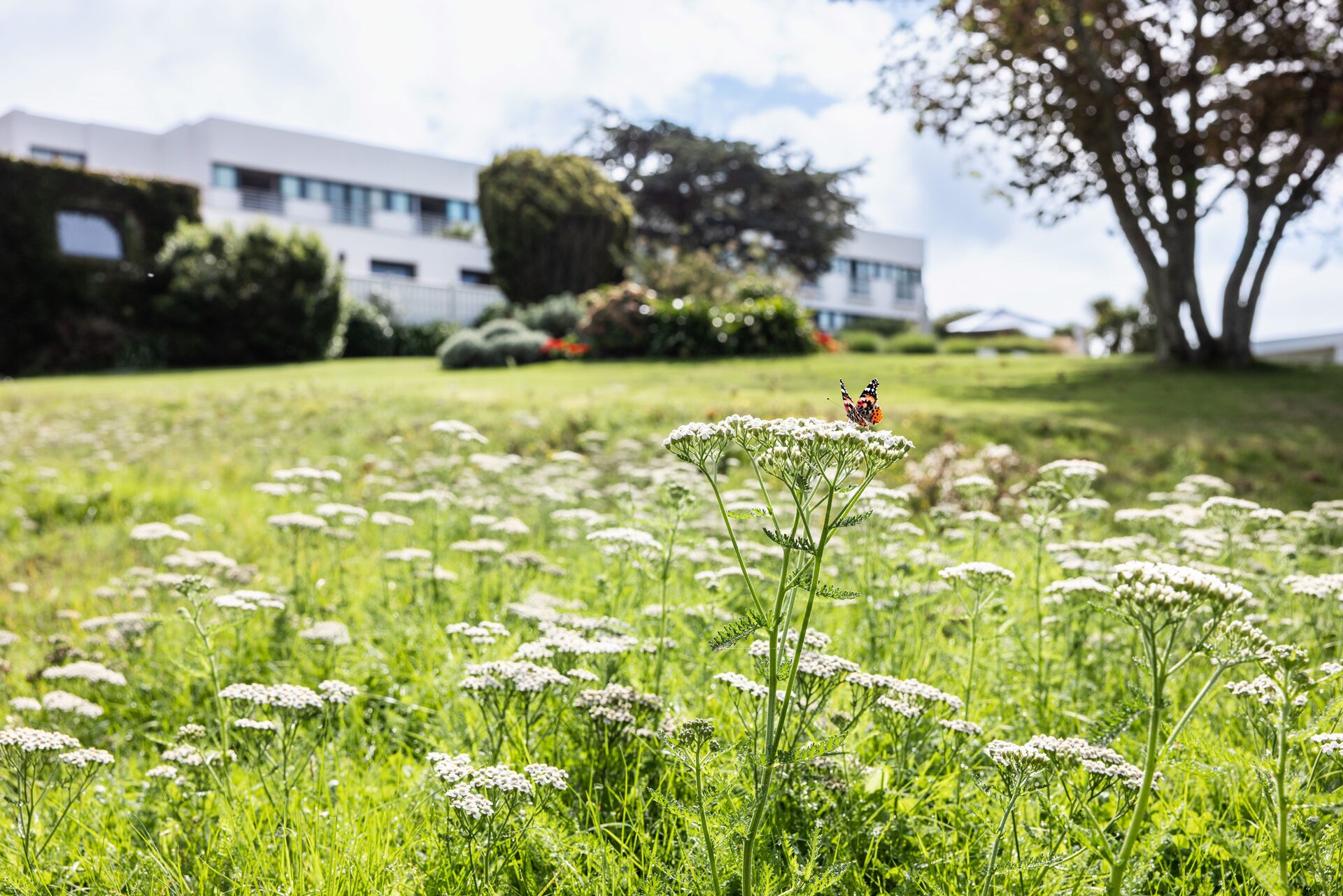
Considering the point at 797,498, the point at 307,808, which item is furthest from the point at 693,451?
the point at 307,808

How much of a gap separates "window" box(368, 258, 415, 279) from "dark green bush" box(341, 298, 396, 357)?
15733mm

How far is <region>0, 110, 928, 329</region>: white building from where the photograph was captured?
124 feet

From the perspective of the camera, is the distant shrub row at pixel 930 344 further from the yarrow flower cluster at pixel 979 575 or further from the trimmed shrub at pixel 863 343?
the yarrow flower cluster at pixel 979 575

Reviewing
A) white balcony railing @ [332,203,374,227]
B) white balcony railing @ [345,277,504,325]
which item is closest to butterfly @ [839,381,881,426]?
white balcony railing @ [345,277,504,325]

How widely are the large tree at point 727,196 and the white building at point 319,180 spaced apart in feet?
24.2

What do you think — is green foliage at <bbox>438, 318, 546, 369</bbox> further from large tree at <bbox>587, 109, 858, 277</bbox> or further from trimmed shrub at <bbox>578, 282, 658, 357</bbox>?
large tree at <bbox>587, 109, 858, 277</bbox>

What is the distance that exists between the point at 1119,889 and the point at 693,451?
122cm

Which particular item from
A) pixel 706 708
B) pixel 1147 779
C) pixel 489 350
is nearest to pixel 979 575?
pixel 706 708

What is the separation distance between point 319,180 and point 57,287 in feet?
65.8

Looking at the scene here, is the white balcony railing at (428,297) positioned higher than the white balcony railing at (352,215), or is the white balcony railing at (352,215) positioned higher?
the white balcony railing at (352,215)

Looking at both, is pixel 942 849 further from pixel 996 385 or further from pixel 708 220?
pixel 708 220

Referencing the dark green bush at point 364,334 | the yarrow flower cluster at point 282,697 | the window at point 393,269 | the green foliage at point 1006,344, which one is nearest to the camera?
the yarrow flower cluster at point 282,697

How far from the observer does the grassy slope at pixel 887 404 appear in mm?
9172

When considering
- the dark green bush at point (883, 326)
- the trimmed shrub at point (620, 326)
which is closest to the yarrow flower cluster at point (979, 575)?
the trimmed shrub at point (620, 326)
